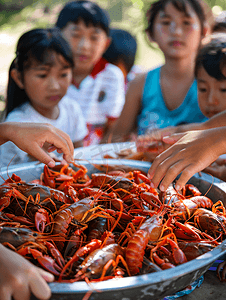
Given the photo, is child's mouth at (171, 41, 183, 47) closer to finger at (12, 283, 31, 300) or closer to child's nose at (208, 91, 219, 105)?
child's nose at (208, 91, 219, 105)

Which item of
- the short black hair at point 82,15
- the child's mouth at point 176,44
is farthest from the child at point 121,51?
the child's mouth at point 176,44

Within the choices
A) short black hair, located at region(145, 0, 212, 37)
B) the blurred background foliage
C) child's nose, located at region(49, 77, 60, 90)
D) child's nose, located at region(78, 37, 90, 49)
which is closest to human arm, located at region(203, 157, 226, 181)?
child's nose, located at region(49, 77, 60, 90)

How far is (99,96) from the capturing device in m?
4.34

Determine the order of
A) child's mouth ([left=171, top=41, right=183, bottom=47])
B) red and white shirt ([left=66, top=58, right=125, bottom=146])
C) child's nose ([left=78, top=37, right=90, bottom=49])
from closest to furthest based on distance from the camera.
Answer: child's mouth ([left=171, top=41, right=183, bottom=47]) < child's nose ([left=78, top=37, right=90, bottom=49]) < red and white shirt ([left=66, top=58, right=125, bottom=146])

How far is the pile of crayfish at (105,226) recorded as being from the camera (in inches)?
39.6

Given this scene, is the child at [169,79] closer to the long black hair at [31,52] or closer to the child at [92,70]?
the child at [92,70]

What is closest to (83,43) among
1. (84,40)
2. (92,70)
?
(84,40)

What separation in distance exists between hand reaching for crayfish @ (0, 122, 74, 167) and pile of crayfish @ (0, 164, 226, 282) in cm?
20

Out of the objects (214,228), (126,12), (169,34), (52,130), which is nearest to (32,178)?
(52,130)

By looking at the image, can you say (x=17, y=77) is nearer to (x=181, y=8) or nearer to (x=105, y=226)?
(x=181, y=8)

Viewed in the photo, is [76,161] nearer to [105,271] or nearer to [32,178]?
[32,178]

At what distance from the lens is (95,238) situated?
1186 millimetres

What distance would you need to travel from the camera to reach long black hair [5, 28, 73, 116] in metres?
2.49

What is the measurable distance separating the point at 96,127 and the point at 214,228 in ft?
10.6
